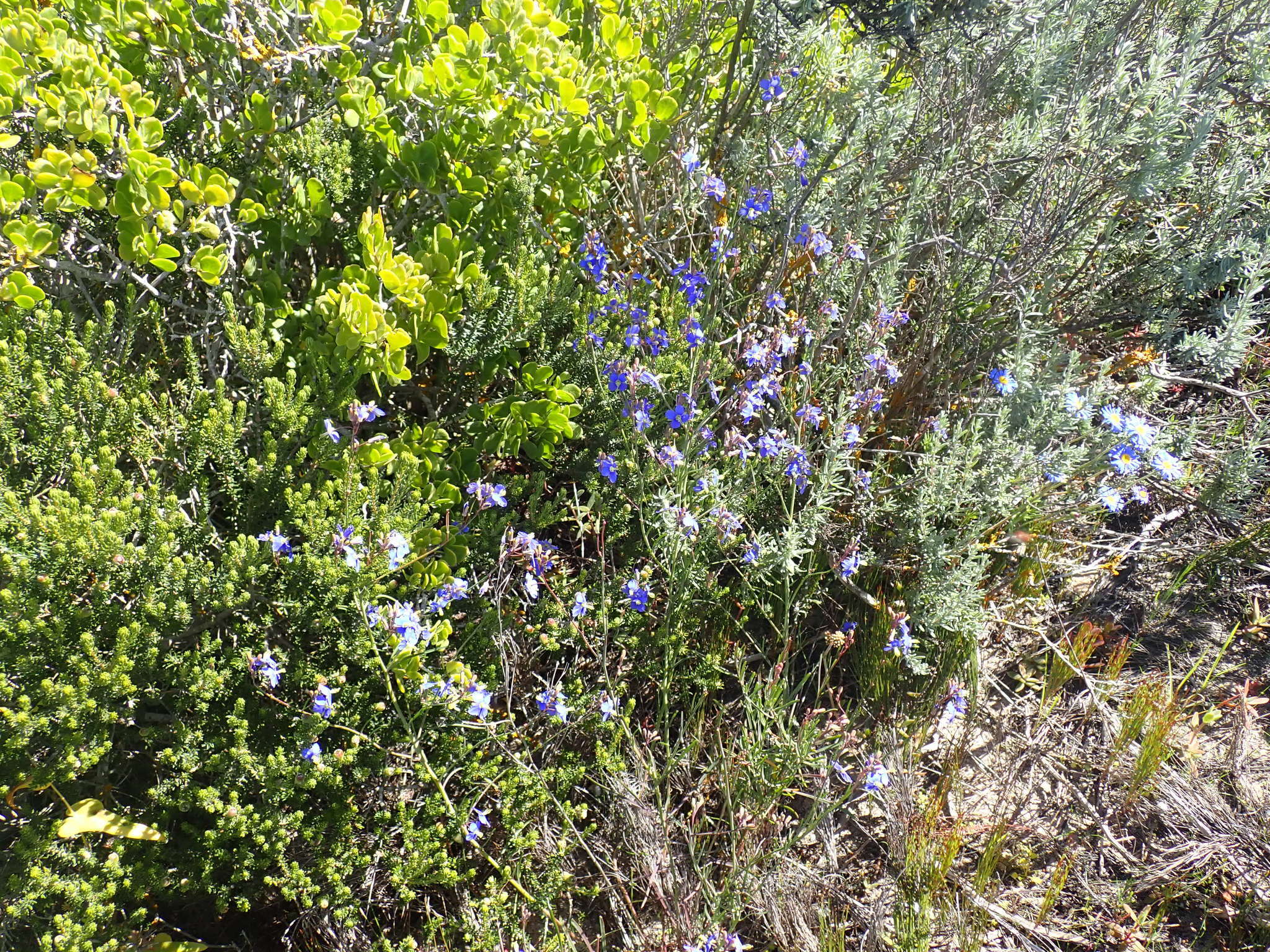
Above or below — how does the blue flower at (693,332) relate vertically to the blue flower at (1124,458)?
above

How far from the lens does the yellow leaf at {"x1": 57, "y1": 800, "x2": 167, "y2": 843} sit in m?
1.78

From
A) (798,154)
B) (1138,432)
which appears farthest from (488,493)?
(1138,432)

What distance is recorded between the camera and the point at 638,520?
250 cm

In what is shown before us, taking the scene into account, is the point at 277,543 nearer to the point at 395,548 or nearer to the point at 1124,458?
the point at 395,548

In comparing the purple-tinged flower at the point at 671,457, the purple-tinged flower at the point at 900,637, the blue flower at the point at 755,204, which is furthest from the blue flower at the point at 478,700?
the blue flower at the point at 755,204

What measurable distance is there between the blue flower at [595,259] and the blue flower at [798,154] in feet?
2.21

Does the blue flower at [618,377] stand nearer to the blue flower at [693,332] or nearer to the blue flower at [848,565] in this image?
the blue flower at [693,332]

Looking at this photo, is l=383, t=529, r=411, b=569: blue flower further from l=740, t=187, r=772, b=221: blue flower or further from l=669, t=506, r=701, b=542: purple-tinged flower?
l=740, t=187, r=772, b=221: blue flower

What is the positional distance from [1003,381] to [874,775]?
4.00 feet

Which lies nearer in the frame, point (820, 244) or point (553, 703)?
point (553, 703)

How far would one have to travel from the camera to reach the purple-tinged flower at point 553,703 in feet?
6.82

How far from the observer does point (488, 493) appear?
210cm

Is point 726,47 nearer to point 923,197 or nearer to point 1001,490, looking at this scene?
point 923,197

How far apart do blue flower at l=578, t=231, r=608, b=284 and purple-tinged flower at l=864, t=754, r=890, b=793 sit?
148cm
